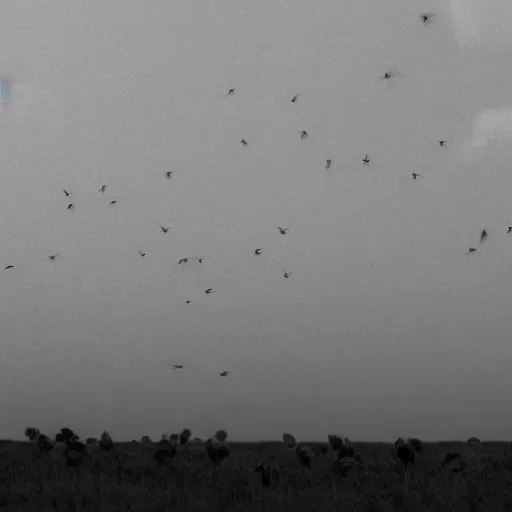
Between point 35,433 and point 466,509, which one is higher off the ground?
point 35,433

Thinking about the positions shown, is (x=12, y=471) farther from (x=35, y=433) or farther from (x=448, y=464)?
(x=448, y=464)

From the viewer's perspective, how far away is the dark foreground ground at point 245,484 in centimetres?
1390

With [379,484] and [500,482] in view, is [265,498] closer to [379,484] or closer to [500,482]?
[379,484]

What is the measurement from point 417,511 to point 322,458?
6366 millimetres

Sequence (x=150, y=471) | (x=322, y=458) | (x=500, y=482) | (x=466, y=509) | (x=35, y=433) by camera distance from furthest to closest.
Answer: (x=35, y=433) → (x=322, y=458) → (x=150, y=471) → (x=500, y=482) → (x=466, y=509)

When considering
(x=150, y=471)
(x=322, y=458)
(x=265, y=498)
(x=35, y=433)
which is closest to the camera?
(x=265, y=498)

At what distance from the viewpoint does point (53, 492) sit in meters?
15.2

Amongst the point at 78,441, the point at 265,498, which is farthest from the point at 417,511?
the point at 78,441

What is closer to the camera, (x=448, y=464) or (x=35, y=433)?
(x=448, y=464)

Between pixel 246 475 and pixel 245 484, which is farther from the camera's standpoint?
pixel 246 475

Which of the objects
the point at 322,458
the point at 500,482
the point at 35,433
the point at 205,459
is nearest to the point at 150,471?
the point at 205,459

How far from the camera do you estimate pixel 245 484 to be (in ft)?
53.0

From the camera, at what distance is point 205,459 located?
20.1 metres

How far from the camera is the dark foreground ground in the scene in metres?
13.9
